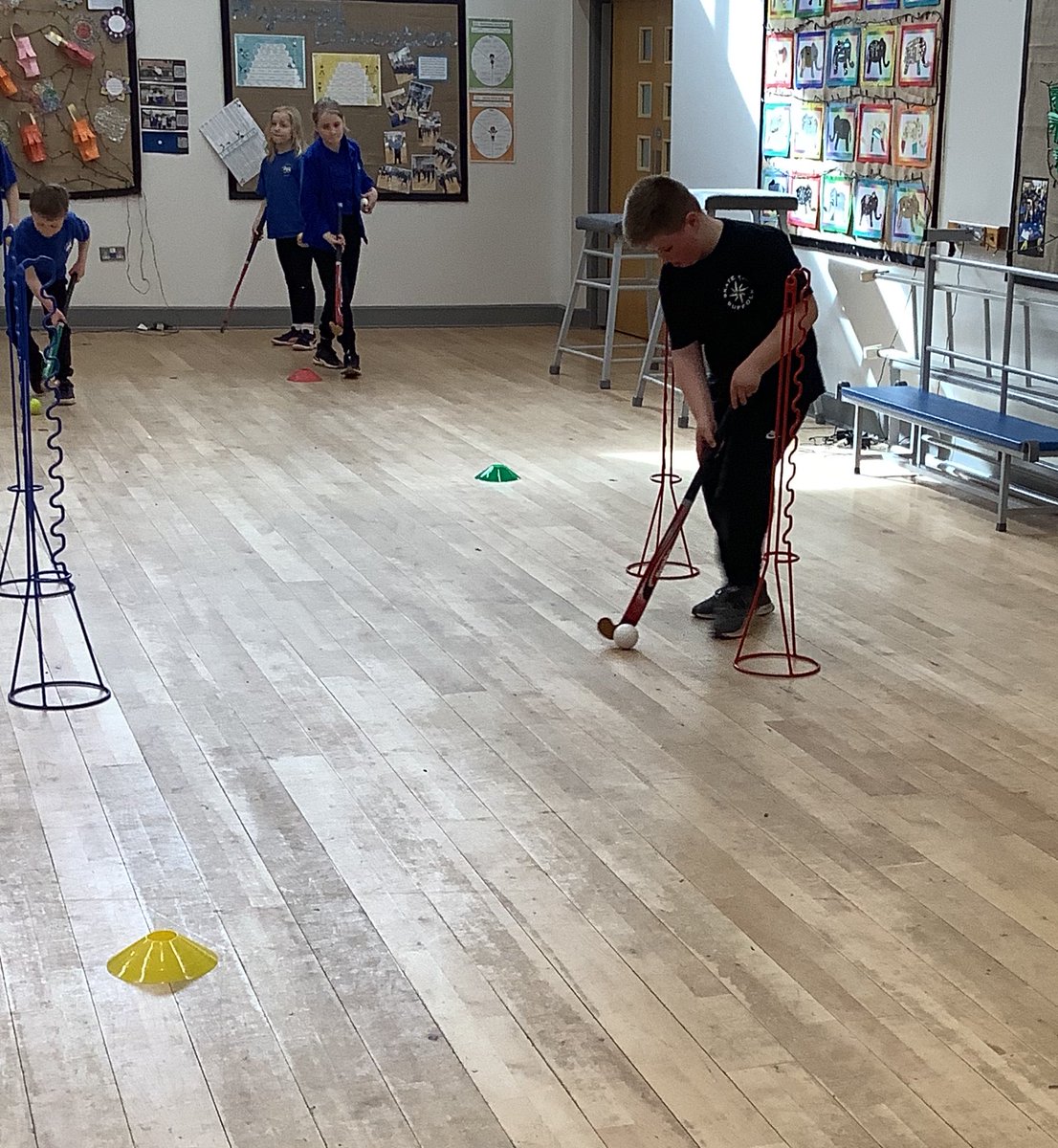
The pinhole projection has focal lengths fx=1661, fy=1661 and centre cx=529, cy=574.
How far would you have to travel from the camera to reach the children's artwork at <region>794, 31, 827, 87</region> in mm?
7836

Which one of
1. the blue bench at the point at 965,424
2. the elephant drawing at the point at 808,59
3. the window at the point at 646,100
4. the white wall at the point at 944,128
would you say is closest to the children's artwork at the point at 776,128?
the white wall at the point at 944,128

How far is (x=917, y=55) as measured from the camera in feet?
23.0

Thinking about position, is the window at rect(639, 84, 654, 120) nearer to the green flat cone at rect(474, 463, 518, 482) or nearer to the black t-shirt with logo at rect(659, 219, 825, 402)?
the green flat cone at rect(474, 463, 518, 482)

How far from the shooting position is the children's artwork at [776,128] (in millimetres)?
8195

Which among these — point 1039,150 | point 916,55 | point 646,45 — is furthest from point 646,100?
point 1039,150

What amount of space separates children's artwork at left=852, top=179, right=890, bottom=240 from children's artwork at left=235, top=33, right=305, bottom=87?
4564 millimetres

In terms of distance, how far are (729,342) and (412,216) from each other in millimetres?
7047

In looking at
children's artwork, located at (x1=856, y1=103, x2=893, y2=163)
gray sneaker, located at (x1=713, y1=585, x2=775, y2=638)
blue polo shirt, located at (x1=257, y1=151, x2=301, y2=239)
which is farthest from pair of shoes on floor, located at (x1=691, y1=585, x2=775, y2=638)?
blue polo shirt, located at (x1=257, y1=151, x2=301, y2=239)

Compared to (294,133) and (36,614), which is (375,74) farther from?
(36,614)

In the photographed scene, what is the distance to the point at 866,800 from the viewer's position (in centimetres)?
354

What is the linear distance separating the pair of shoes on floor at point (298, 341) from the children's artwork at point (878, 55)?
397 centimetres

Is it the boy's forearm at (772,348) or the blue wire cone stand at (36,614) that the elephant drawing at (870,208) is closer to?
the boy's forearm at (772,348)

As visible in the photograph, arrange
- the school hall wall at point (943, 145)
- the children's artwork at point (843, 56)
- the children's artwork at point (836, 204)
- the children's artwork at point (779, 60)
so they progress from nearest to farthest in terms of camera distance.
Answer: the school hall wall at point (943, 145)
the children's artwork at point (843, 56)
the children's artwork at point (836, 204)
the children's artwork at point (779, 60)

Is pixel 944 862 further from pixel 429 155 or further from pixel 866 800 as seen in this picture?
pixel 429 155
